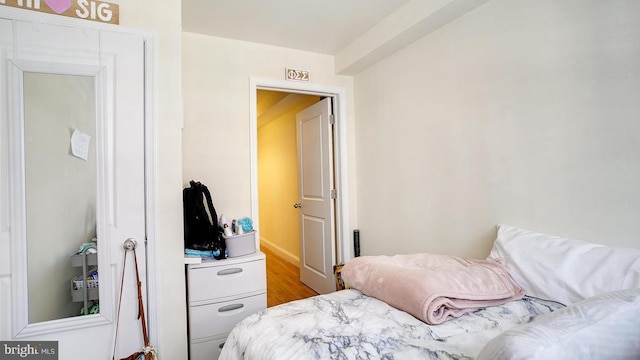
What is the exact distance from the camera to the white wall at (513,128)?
1326mm

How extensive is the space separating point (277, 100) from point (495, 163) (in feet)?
10.9

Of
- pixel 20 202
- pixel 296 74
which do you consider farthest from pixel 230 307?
pixel 296 74

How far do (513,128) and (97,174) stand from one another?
2.30m

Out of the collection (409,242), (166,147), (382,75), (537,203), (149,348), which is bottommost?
(149,348)

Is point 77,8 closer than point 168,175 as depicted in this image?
Yes

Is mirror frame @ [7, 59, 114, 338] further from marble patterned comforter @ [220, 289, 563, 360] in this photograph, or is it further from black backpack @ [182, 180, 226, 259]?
marble patterned comforter @ [220, 289, 563, 360]

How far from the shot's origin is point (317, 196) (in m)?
3.32

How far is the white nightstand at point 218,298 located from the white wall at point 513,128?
49.6 inches

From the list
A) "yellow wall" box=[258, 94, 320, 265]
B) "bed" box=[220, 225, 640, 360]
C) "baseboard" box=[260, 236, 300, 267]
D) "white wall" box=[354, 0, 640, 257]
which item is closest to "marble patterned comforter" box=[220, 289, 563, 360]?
"bed" box=[220, 225, 640, 360]

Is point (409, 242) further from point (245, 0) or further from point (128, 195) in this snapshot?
point (245, 0)

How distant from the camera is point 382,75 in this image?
2719mm

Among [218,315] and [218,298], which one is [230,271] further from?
[218,315]

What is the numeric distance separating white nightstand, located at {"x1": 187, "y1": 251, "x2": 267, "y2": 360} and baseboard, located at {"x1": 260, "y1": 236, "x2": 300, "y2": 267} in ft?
7.42

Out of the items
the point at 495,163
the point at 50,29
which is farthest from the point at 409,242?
the point at 50,29
